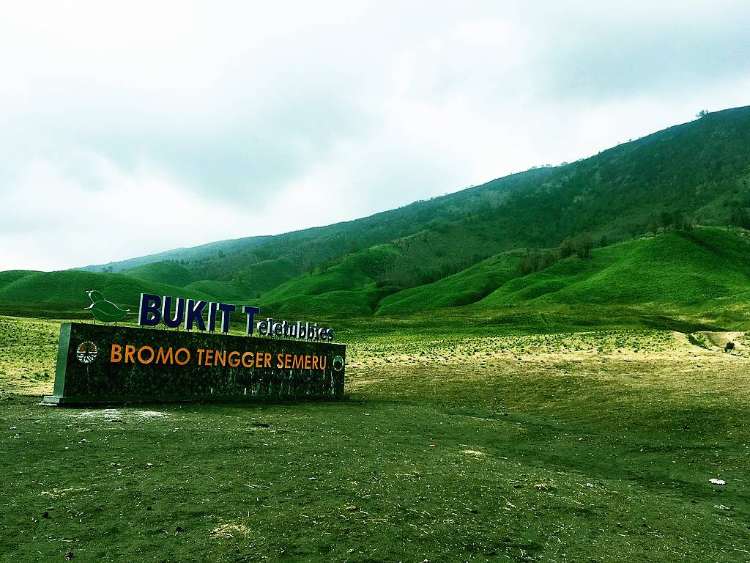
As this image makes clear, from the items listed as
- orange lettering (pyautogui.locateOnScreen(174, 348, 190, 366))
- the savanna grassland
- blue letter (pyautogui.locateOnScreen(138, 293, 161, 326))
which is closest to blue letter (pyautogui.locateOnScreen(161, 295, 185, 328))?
blue letter (pyautogui.locateOnScreen(138, 293, 161, 326))

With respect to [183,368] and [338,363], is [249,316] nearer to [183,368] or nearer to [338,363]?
[183,368]

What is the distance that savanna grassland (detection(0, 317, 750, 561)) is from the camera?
32.8 ft

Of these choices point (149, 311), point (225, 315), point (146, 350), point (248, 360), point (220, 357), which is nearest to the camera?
point (146, 350)

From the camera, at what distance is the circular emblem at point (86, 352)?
84.5ft

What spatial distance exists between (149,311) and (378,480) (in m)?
19.4

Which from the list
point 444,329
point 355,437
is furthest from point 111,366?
point 444,329

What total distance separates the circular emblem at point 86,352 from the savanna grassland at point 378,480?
276 cm

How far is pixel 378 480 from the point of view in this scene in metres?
14.7

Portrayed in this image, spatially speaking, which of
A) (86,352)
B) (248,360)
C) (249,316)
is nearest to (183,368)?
(248,360)

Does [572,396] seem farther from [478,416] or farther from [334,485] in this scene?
[334,485]

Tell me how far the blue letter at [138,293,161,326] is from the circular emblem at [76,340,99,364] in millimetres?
2893

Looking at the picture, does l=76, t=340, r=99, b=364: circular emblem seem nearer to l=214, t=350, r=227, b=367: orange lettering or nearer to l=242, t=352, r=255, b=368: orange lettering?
l=214, t=350, r=227, b=367: orange lettering

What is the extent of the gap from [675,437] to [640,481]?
8903mm

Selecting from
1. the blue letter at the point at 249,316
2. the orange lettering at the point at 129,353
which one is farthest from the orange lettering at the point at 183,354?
the blue letter at the point at 249,316
